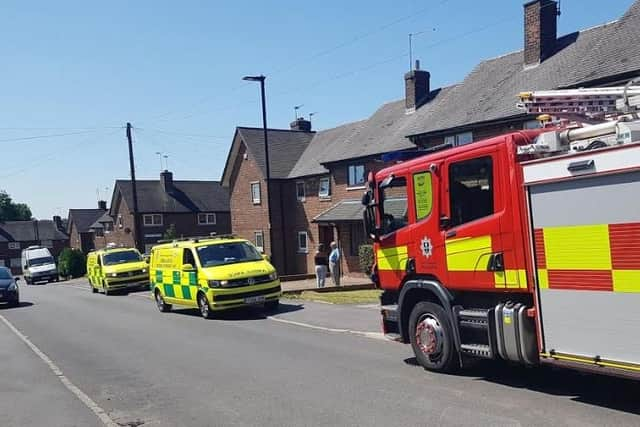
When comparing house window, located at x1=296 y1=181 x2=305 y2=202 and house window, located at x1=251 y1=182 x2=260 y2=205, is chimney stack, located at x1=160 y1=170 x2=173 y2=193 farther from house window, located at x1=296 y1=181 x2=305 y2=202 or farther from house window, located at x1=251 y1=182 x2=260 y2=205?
house window, located at x1=296 y1=181 x2=305 y2=202

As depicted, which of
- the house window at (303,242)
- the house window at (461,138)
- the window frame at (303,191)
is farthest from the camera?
the window frame at (303,191)

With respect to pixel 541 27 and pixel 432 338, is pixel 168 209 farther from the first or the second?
pixel 432 338

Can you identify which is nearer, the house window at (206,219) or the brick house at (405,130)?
the brick house at (405,130)

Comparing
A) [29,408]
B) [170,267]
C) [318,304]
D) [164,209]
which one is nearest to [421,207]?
[29,408]

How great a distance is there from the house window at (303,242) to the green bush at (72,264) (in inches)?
1093

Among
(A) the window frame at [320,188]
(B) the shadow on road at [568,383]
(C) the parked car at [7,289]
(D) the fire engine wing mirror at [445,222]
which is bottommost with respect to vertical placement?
(B) the shadow on road at [568,383]

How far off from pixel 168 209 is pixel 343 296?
41556 mm

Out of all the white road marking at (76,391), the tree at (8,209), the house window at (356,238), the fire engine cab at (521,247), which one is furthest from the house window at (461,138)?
the tree at (8,209)

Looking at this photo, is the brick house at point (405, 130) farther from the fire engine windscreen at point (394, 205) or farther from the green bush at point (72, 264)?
the green bush at point (72, 264)

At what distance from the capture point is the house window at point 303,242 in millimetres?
34219

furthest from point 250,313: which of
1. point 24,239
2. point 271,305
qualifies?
point 24,239

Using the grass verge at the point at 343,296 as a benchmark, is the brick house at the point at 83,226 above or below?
above

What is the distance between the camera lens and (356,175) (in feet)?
97.7

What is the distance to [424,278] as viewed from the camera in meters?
7.95
